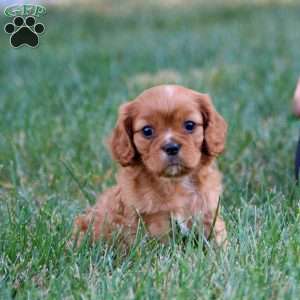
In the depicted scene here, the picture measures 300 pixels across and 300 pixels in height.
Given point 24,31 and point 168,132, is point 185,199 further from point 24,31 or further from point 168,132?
point 24,31

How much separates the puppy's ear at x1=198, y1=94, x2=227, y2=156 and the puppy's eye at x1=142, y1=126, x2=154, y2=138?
321 millimetres

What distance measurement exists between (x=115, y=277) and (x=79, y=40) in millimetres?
8694

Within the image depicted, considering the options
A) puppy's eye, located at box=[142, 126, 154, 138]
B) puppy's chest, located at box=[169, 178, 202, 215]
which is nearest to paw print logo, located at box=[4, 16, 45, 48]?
puppy's eye, located at box=[142, 126, 154, 138]

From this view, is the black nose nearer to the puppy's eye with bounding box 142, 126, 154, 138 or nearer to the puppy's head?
the puppy's head

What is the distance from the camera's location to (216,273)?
11.5 ft

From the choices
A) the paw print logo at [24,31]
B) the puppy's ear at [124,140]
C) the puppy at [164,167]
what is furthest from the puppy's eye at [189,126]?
the paw print logo at [24,31]

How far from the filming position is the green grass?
3.50 meters

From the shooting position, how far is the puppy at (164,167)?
408 centimetres

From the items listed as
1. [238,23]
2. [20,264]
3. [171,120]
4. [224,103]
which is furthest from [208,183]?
[238,23]

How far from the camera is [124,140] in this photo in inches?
169

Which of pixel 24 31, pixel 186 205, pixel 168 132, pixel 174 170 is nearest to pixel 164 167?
pixel 174 170

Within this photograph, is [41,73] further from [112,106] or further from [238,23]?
[238,23]

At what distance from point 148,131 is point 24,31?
3.78 feet

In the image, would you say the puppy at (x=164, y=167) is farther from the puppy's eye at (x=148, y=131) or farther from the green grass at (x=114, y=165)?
the green grass at (x=114, y=165)
